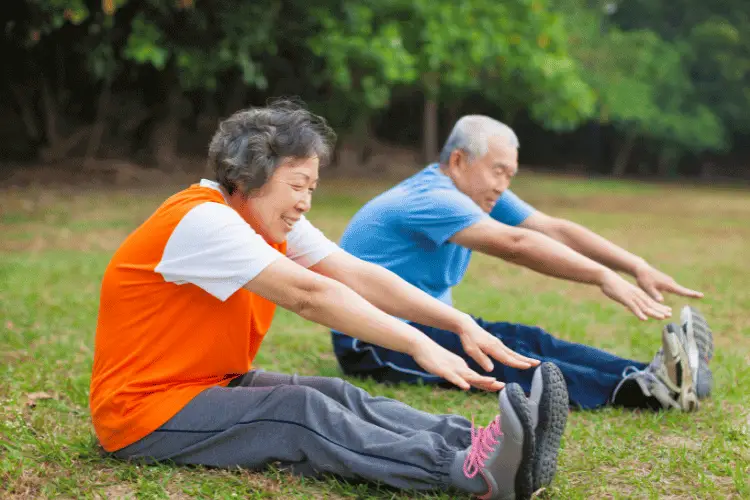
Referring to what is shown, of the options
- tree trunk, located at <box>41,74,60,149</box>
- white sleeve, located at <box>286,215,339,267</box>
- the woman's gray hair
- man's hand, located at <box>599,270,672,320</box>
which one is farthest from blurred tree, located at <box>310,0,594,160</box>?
the woman's gray hair

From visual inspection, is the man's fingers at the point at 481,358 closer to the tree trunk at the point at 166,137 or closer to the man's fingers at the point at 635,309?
the man's fingers at the point at 635,309

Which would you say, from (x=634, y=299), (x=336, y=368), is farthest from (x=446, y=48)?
(x=634, y=299)

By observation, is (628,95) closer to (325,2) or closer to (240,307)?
(325,2)

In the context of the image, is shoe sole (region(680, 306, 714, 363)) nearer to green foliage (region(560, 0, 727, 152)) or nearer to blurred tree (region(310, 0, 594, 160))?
blurred tree (region(310, 0, 594, 160))

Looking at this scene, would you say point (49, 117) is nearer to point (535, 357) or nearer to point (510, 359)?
point (535, 357)

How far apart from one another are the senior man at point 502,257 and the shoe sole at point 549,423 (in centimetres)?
105

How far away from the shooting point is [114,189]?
15.3 metres

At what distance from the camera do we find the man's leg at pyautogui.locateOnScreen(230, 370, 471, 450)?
2982 mm

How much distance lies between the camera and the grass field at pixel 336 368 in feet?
10.1

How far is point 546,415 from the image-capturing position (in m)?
2.70

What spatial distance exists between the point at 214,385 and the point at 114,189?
12.9 m

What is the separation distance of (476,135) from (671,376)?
4.87 ft

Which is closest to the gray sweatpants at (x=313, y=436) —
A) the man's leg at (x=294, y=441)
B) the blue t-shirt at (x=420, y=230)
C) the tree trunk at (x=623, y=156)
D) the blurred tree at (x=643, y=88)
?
the man's leg at (x=294, y=441)

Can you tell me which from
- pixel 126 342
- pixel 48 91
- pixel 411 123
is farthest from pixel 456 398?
pixel 411 123
